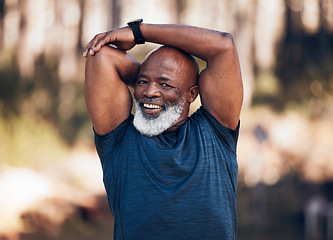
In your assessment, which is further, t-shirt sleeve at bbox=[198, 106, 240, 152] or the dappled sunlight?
the dappled sunlight

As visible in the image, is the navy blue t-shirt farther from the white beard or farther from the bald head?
the bald head

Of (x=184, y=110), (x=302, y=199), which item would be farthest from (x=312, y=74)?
(x=184, y=110)

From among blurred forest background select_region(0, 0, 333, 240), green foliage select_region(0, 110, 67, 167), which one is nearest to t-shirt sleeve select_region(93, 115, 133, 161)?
blurred forest background select_region(0, 0, 333, 240)

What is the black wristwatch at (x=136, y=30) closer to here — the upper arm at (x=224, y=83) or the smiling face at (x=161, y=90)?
the smiling face at (x=161, y=90)

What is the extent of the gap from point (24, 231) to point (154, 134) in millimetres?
4668

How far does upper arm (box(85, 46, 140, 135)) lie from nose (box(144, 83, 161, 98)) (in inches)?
4.7

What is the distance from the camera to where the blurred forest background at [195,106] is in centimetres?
625

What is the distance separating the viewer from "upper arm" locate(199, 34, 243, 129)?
185 centimetres

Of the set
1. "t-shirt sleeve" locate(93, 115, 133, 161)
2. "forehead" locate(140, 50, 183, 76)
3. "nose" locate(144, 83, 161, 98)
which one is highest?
"forehead" locate(140, 50, 183, 76)

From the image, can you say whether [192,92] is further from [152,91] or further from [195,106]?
[195,106]

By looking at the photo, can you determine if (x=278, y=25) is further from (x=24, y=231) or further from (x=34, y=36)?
(x=24, y=231)

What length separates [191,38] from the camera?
1.87 metres

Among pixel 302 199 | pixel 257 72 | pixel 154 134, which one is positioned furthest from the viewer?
pixel 257 72

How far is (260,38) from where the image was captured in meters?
7.28
